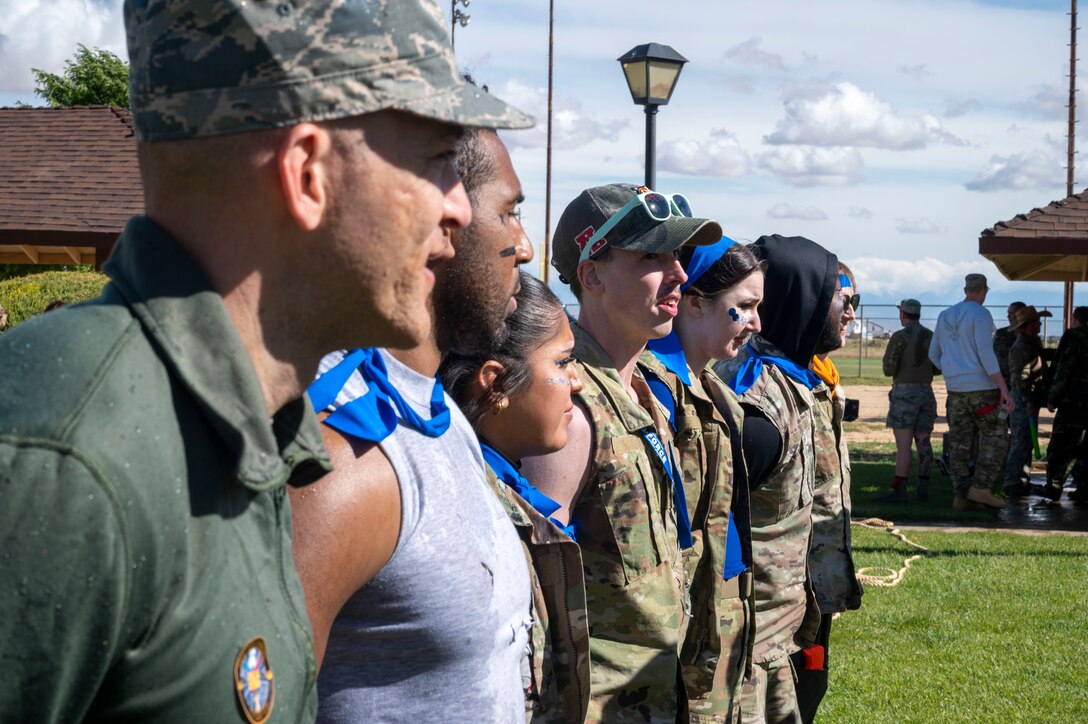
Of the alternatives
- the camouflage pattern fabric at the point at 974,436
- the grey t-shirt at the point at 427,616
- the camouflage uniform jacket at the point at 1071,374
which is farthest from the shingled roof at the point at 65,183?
the grey t-shirt at the point at 427,616

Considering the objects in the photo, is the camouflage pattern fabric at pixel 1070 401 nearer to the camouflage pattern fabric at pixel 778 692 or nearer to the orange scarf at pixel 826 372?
the orange scarf at pixel 826 372

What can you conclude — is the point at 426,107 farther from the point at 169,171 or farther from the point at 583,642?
the point at 583,642

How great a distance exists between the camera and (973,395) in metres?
13.4

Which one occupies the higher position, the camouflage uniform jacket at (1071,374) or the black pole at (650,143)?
the black pole at (650,143)

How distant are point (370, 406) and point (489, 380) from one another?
1205 millimetres

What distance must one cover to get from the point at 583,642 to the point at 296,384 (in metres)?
1.73

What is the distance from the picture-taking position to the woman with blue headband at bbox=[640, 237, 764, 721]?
156 inches

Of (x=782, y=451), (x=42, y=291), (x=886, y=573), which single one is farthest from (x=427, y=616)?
(x=42, y=291)

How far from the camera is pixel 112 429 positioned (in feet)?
3.61

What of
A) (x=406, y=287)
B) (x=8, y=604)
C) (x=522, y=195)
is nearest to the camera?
(x=8, y=604)

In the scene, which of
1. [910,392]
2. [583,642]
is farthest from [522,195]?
[910,392]

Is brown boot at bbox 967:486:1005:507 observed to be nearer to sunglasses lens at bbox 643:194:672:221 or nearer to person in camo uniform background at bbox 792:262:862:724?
person in camo uniform background at bbox 792:262:862:724

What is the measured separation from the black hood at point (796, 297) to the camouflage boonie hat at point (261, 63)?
4273mm

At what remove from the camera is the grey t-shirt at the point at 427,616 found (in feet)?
5.97
